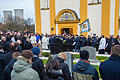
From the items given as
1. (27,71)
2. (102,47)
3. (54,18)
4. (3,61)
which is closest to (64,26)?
(54,18)

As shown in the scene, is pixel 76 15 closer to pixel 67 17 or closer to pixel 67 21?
pixel 67 17

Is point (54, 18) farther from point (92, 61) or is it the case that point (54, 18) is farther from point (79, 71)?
point (79, 71)

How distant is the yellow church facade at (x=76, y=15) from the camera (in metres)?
17.7

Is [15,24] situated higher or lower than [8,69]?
higher

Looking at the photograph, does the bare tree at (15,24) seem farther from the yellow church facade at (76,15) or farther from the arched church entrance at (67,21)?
the arched church entrance at (67,21)

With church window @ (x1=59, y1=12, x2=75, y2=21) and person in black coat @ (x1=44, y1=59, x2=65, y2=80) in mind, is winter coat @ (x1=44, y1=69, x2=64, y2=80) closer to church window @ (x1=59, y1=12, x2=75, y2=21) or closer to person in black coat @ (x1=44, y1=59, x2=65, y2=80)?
person in black coat @ (x1=44, y1=59, x2=65, y2=80)

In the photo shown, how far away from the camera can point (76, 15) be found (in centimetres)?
1941

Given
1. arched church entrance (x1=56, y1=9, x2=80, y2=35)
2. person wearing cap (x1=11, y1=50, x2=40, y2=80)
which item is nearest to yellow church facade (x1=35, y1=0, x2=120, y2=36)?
arched church entrance (x1=56, y1=9, x2=80, y2=35)

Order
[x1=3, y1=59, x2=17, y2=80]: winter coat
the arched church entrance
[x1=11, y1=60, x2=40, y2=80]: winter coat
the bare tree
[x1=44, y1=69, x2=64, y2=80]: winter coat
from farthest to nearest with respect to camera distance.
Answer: the bare tree, the arched church entrance, [x1=3, y1=59, x2=17, y2=80]: winter coat, [x1=11, y1=60, x2=40, y2=80]: winter coat, [x1=44, y1=69, x2=64, y2=80]: winter coat

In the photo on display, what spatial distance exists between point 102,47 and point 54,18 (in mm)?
10596

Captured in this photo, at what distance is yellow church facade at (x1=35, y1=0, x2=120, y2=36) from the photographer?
1769 centimetres

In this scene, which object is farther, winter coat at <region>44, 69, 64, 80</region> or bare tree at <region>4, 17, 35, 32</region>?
bare tree at <region>4, 17, 35, 32</region>

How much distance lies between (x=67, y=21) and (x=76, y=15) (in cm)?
166

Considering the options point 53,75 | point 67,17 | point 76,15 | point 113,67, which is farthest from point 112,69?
point 67,17
